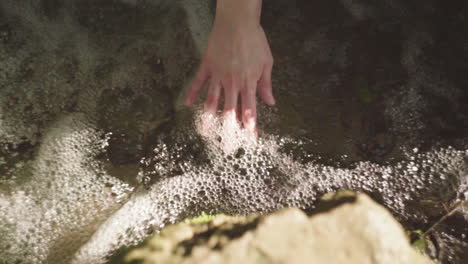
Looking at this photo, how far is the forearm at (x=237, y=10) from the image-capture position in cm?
114

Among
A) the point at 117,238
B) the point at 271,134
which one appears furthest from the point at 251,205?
the point at 117,238

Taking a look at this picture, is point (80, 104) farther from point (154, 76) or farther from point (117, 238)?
point (117, 238)

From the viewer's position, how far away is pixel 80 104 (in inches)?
52.6

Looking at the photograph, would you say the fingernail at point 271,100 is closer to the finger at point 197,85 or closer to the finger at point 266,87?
the finger at point 266,87

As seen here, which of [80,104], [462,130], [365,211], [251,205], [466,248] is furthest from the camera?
[80,104]

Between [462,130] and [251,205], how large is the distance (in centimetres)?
76

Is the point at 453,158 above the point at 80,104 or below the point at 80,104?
below

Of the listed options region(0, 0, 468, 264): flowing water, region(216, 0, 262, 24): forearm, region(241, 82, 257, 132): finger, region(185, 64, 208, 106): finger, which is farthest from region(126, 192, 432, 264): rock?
region(216, 0, 262, 24): forearm

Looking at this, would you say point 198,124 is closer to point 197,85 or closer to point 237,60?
point 197,85

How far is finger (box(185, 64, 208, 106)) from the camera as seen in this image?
1.23 m

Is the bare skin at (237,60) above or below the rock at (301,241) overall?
above

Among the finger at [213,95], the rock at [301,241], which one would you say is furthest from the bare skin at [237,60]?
the rock at [301,241]

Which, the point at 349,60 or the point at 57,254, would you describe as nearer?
the point at 57,254

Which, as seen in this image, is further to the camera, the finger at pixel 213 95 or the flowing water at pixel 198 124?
the finger at pixel 213 95
